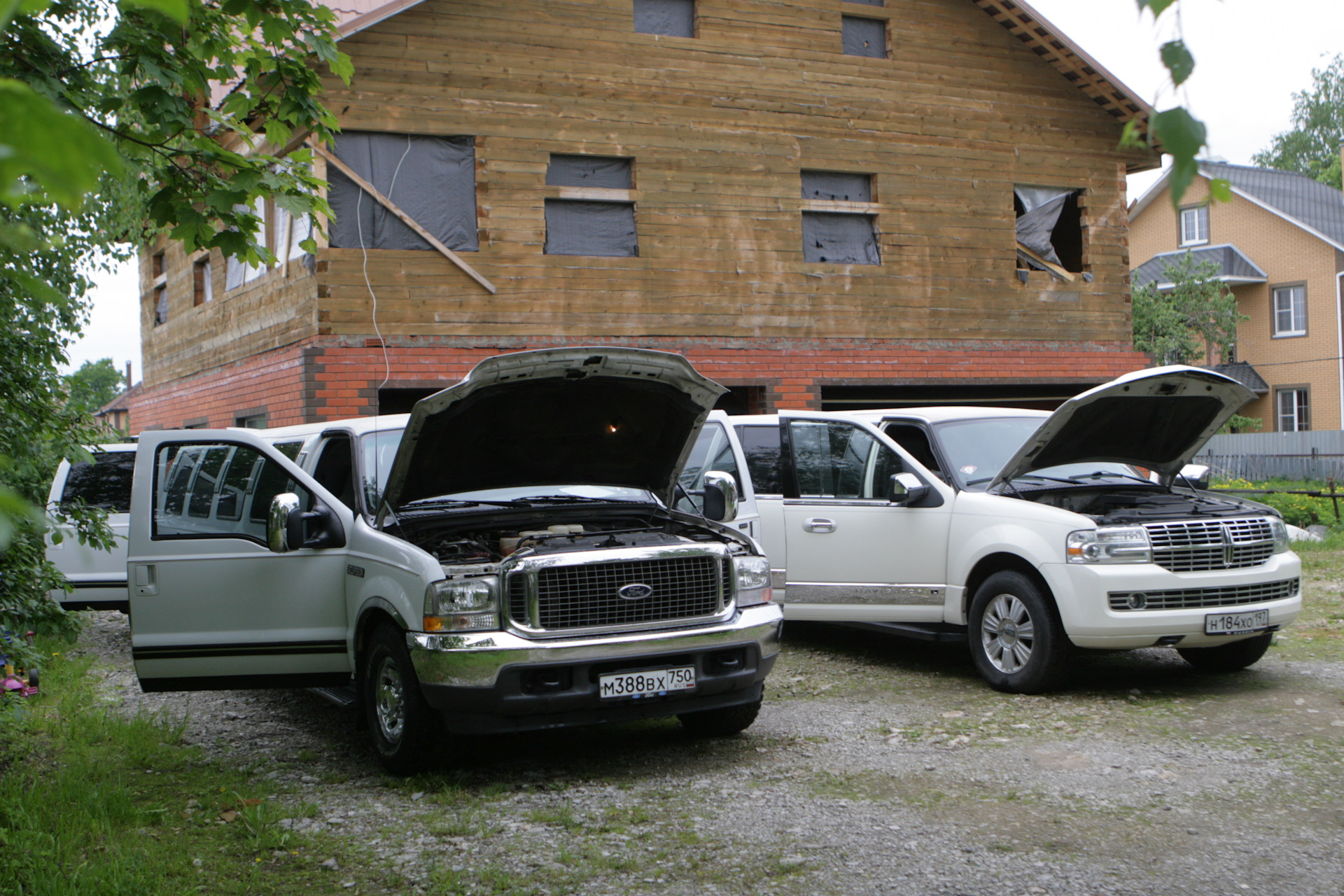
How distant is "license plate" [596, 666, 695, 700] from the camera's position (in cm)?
545

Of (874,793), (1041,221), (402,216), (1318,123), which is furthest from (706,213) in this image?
(1318,123)

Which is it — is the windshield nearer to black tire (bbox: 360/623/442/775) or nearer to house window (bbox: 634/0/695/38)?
black tire (bbox: 360/623/442/775)

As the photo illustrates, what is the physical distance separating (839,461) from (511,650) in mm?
4118

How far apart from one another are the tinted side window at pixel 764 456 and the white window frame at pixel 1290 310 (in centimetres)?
3303

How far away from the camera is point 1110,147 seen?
17375 millimetres

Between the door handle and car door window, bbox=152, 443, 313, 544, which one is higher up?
car door window, bbox=152, 443, 313, 544

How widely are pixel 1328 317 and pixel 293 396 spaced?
33059 millimetres

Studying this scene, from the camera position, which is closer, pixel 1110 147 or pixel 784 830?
pixel 784 830

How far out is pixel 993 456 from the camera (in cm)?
828

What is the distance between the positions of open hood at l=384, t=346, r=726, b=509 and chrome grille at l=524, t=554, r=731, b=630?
1057 mm

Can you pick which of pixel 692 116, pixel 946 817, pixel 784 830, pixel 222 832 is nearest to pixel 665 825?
pixel 784 830

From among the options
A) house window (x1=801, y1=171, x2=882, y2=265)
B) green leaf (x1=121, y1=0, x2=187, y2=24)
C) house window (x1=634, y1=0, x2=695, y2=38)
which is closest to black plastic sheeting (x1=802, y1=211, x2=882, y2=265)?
house window (x1=801, y1=171, x2=882, y2=265)

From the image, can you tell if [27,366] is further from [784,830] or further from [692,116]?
[692,116]

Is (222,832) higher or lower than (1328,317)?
lower
